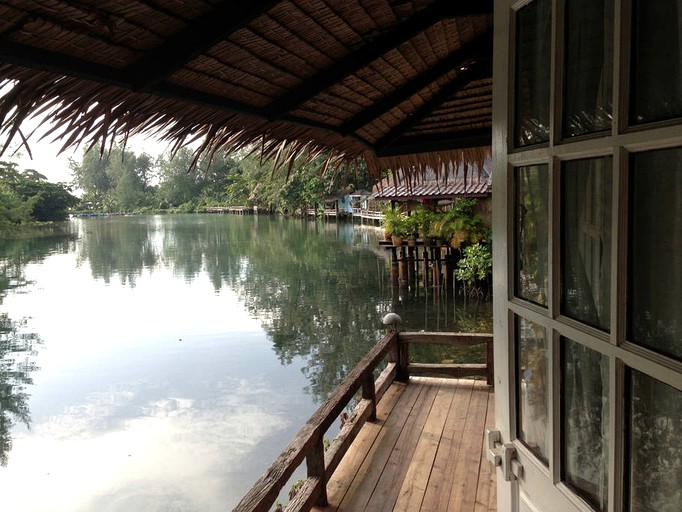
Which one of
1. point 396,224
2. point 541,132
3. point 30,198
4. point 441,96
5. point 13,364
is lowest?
point 13,364

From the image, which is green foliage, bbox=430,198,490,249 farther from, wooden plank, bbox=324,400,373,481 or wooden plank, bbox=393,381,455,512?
wooden plank, bbox=324,400,373,481

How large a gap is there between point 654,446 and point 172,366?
885 centimetres

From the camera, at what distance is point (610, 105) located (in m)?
0.82

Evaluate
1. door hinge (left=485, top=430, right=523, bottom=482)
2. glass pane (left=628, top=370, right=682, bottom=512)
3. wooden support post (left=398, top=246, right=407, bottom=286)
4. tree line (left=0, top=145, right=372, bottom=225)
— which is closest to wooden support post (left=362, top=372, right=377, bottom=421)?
door hinge (left=485, top=430, right=523, bottom=482)

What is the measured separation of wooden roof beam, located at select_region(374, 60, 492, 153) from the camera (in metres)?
2.84

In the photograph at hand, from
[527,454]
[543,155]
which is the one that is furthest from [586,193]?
[527,454]

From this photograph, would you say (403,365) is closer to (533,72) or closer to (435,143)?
(435,143)

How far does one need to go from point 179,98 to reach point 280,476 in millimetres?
1397

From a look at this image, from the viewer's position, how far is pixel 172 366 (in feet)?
29.1

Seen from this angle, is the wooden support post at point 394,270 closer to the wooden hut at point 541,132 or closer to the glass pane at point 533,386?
the wooden hut at point 541,132

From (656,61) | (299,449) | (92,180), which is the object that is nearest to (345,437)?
(299,449)

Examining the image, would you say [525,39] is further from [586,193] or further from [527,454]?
[527,454]

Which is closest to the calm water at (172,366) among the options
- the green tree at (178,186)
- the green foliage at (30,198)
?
the green foliage at (30,198)

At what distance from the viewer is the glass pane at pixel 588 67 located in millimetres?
828
